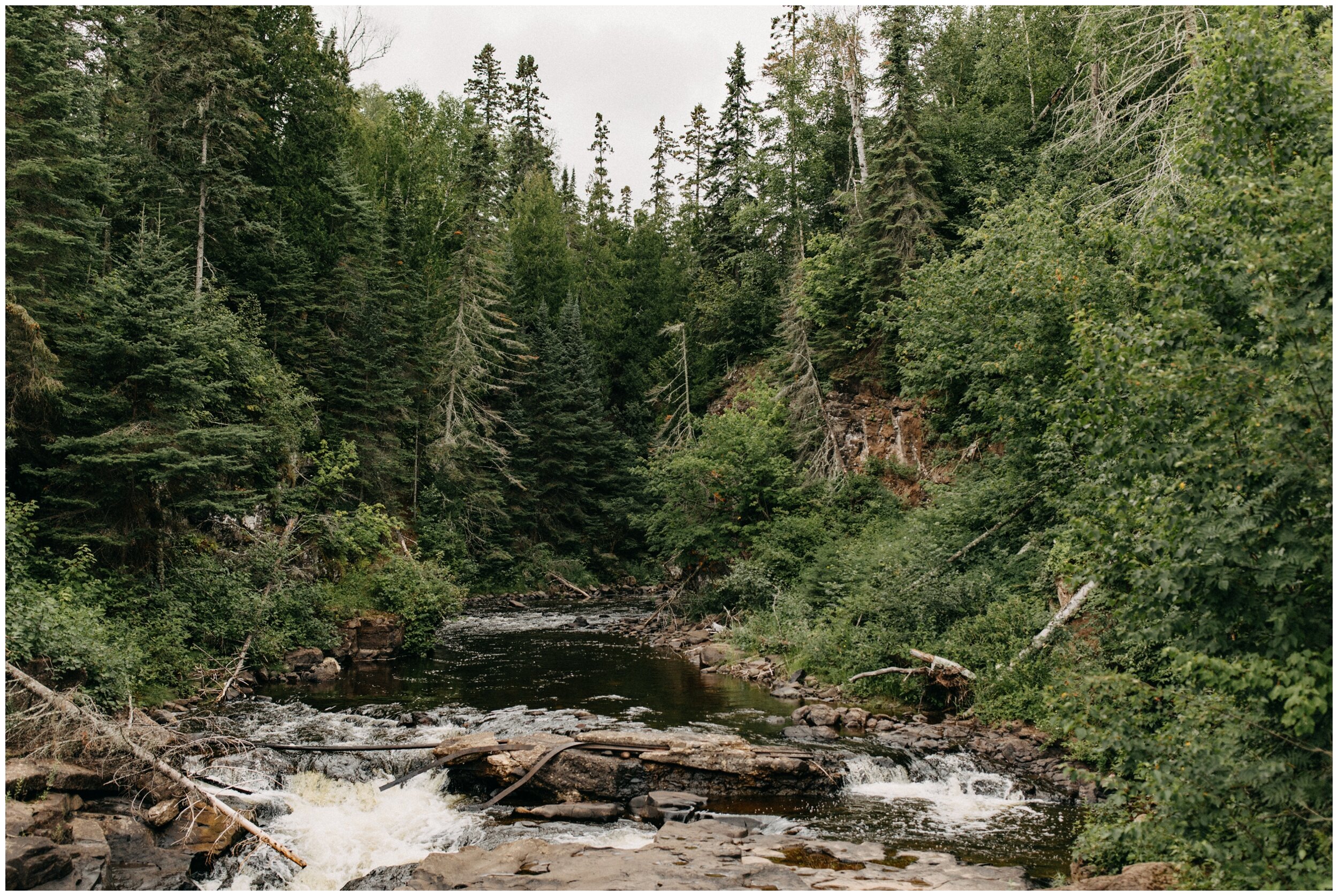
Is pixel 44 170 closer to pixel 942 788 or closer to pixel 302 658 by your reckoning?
pixel 302 658

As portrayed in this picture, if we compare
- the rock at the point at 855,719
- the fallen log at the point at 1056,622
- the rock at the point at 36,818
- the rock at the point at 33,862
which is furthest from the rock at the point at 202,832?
the fallen log at the point at 1056,622

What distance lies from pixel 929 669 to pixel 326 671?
13.4 meters

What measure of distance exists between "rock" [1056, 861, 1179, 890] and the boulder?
6954 millimetres

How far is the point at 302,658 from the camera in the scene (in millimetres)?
18031

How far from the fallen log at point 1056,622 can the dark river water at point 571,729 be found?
2.37 metres

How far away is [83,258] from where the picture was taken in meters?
17.0

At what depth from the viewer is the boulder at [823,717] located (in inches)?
544

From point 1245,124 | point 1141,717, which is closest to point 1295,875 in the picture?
point 1141,717

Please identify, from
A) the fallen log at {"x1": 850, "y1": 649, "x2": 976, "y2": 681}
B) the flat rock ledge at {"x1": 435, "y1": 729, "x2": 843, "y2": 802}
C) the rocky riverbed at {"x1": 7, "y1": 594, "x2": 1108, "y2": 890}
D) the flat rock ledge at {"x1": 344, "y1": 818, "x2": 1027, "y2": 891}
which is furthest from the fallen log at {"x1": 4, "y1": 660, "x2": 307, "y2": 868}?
the fallen log at {"x1": 850, "y1": 649, "x2": 976, "y2": 681}

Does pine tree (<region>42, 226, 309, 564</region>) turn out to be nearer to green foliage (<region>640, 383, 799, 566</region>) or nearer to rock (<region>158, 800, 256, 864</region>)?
rock (<region>158, 800, 256, 864</region>)

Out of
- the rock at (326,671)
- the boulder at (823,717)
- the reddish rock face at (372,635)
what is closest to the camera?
the boulder at (823,717)

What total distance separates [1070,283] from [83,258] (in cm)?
2047

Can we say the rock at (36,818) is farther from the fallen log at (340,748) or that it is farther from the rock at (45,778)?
the fallen log at (340,748)

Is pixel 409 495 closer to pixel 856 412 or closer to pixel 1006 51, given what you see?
pixel 856 412
